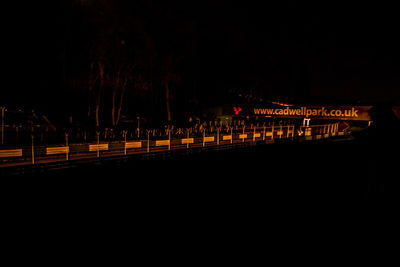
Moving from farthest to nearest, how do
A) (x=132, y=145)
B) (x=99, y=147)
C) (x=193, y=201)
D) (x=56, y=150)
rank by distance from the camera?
1. (x=132, y=145)
2. (x=99, y=147)
3. (x=56, y=150)
4. (x=193, y=201)

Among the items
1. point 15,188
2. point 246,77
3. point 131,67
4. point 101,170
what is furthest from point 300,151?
Result: point 246,77

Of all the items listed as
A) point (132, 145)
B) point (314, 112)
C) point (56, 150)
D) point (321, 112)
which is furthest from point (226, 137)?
point (321, 112)

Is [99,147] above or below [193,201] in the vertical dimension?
above

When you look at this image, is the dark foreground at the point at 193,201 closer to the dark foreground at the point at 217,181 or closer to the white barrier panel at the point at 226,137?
the dark foreground at the point at 217,181

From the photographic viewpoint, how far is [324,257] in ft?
12.8

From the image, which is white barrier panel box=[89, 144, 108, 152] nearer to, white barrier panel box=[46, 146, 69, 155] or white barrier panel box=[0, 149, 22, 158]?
white barrier panel box=[46, 146, 69, 155]

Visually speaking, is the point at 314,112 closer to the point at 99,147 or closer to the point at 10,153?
the point at 99,147

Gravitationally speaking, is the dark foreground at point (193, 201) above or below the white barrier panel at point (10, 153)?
below

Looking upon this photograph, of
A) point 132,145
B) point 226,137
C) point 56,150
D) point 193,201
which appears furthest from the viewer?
point 226,137

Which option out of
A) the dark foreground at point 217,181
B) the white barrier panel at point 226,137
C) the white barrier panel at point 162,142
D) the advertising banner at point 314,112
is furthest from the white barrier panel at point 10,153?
the advertising banner at point 314,112

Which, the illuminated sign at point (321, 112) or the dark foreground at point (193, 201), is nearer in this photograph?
the dark foreground at point (193, 201)

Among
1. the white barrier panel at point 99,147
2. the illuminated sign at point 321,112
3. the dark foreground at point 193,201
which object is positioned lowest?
the dark foreground at point 193,201

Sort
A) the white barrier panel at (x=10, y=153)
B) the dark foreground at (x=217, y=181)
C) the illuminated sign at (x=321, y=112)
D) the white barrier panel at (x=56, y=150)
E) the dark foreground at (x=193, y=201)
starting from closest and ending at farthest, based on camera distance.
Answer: the dark foreground at (x=193, y=201), the dark foreground at (x=217, y=181), the white barrier panel at (x=10, y=153), the white barrier panel at (x=56, y=150), the illuminated sign at (x=321, y=112)

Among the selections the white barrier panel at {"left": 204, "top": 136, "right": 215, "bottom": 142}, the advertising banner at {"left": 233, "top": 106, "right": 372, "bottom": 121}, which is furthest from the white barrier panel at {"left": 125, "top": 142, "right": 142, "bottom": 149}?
the advertising banner at {"left": 233, "top": 106, "right": 372, "bottom": 121}
